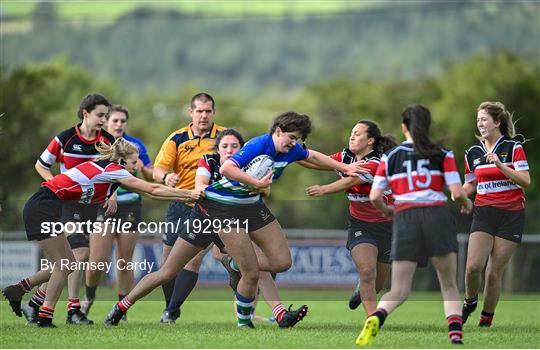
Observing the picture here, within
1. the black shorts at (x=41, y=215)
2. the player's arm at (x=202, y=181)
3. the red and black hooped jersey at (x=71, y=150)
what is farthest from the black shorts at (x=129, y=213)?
the player's arm at (x=202, y=181)

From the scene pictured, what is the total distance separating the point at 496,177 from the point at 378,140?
1.33m

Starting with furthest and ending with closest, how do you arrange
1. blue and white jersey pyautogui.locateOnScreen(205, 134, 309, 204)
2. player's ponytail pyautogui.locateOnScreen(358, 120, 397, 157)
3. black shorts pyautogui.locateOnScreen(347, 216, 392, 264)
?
player's ponytail pyautogui.locateOnScreen(358, 120, 397, 157)
black shorts pyautogui.locateOnScreen(347, 216, 392, 264)
blue and white jersey pyautogui.locateOnScreen(205, 134, 309, 204)

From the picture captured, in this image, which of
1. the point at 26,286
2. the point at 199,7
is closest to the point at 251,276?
the point at 26,286

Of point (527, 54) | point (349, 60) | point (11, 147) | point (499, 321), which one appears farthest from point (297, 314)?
point (349, 60)

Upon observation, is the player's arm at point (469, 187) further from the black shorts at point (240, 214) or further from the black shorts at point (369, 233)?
the black shorts at point (240, 214)

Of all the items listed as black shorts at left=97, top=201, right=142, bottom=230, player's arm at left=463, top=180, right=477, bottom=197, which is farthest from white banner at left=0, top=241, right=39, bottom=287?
player's arm at left=463, top=180, right=477, bottom=197

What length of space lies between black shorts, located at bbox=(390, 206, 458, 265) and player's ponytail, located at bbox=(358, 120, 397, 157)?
2.04 m

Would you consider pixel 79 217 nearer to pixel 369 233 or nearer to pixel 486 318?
pixel 369 233

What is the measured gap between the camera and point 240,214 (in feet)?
34.5

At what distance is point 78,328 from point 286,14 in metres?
54.5

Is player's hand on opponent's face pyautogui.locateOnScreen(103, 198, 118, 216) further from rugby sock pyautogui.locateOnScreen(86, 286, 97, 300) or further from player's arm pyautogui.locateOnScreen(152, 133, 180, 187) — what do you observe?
rugby sock pyautogui.locateOnScreen(86, 286, 97, 300)

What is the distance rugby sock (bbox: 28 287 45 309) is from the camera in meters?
11.5

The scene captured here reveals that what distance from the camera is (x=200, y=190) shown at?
10586 mm

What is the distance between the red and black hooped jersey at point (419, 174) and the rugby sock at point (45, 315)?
3.84 meters
